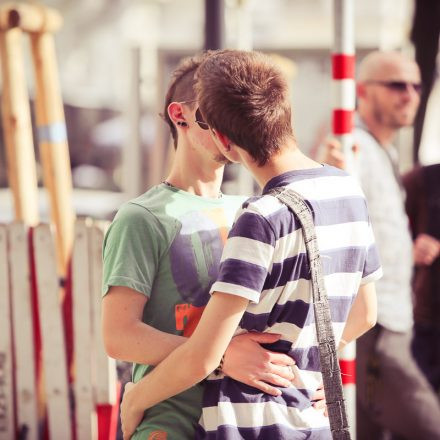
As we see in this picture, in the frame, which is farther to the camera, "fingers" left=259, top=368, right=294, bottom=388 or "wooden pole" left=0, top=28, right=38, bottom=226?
"wooden pole" left=0, top=28, right=38, bottom=226

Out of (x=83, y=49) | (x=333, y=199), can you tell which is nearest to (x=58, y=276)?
(x=333, y=199)

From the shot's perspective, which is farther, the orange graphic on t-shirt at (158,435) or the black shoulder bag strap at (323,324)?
the orange graphic on t-shirt at (158,435)

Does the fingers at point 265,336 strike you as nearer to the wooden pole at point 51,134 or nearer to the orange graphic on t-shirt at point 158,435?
the orange graphic on t-shirt at point 158,435

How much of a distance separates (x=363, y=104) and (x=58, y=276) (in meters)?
1.67

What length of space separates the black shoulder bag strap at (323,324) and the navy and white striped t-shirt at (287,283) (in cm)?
2

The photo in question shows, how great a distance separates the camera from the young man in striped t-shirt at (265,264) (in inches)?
64.8

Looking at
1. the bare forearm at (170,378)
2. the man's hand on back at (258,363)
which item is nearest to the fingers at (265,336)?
the man's hand on back at (258,363)

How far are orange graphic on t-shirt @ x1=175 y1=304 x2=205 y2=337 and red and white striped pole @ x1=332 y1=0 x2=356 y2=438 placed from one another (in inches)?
45.9

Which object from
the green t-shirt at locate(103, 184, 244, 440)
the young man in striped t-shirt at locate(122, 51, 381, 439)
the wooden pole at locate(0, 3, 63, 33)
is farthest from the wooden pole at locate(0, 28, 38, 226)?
the young man in striped t-shirt at locate(122, 51, 381, 439)

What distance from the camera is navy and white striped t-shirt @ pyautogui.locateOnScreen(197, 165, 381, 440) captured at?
163cm

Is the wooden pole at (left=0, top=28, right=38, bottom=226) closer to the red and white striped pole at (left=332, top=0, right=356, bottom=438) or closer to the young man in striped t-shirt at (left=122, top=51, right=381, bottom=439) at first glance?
the red and white striped pole at (left=332, top=0, right=356, bottom=438)

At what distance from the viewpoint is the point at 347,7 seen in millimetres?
3037

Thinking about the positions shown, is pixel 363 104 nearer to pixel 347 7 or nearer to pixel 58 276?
pixel 347 7

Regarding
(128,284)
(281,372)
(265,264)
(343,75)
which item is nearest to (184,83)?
(128,284)
